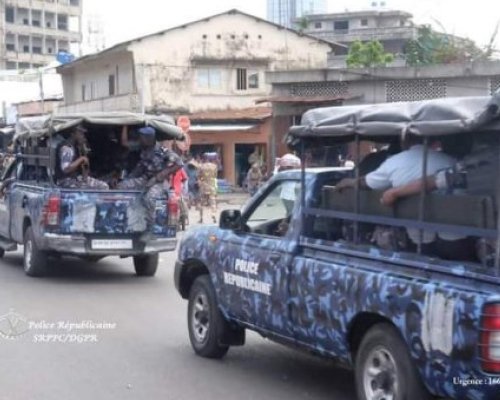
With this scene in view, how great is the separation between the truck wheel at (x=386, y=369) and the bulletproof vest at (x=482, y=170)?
0.98m

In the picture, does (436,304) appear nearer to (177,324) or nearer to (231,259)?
(231,259)

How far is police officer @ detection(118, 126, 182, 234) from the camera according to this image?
43.3 ft

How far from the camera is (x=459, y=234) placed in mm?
5441

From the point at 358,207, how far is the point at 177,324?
154 inches

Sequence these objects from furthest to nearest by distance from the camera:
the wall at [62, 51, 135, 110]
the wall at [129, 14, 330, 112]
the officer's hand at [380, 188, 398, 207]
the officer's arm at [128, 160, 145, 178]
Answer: the wall at [62, 51, 135, 110], the wall at [129, 14, 330, 112], the officer's arm at [128, 160, 145, 178], the officer's hand at [380, 188, 398, 207]

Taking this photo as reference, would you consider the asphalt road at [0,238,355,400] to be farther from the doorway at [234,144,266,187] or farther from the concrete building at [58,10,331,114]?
the concrete building at [58,10,331,114]

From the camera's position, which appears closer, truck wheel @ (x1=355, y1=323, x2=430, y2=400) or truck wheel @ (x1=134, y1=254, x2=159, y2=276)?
truck wheel @ (x1=355, y1=323, x2=430, y2=400)

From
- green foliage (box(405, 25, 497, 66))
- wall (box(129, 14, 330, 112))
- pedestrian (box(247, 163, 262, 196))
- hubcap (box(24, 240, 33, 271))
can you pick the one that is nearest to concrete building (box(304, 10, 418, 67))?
wall (box(129, 14, 330, 112))

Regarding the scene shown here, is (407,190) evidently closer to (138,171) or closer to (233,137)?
(138,171)

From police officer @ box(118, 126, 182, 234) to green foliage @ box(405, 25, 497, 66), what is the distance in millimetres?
19207

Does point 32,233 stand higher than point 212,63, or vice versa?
point 212,63

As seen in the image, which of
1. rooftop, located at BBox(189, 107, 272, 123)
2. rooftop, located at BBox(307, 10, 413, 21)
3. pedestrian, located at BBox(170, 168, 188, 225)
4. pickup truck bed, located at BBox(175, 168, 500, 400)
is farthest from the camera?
rooftop, located at BBox(307, 10, 413, 21)

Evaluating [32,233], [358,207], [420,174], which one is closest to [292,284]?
Answer: [358,207]

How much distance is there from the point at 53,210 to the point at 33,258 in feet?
3.41
